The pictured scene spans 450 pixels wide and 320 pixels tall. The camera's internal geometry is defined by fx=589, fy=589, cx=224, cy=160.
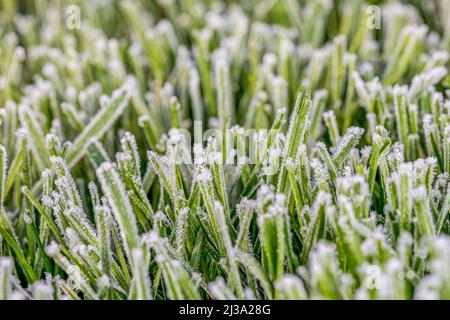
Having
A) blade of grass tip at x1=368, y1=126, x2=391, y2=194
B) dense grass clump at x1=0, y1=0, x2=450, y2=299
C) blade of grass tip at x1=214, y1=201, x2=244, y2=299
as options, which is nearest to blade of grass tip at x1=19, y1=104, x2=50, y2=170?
dense grass clump at x1=0, y1=0, x2=450, y2=299

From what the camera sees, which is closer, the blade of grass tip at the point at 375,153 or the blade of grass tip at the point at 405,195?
the blade of grass tip at the point at 405,195

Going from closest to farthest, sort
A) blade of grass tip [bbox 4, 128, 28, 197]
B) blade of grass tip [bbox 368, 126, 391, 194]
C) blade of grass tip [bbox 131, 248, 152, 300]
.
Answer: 1. blade of grass tip [bbox 131, 248, 152, 300]
2. blade of grass tip [bbox 368, 126, 391, 194]
3. blade of grass tip [bbox 4, 128, 28, 197]

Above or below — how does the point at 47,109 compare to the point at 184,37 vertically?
below

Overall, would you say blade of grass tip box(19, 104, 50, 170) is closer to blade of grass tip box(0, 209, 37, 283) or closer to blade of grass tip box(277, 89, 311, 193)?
blade of grass tip box(0, 209, 37, 283)

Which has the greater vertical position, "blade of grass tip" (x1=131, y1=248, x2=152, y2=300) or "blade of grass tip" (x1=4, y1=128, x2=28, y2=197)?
"blade of grass tip" (x1=4, y1=128, x2=28, y2=197)

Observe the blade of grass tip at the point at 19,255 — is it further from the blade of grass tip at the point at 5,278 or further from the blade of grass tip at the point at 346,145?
the blade of grass tip at the point at 346,145

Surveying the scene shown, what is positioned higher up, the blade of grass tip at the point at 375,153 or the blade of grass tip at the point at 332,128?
the blade of grass tip at the point at 332,128

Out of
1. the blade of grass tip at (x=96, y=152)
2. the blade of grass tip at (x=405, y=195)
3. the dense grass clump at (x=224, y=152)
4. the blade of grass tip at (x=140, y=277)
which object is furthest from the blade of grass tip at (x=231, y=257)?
the blade of grass tip at (x=96, y=152)
